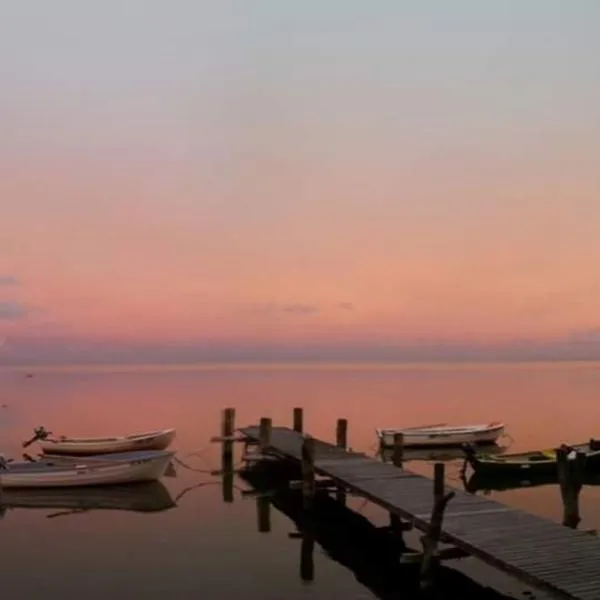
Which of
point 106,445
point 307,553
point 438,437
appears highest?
point 106,445

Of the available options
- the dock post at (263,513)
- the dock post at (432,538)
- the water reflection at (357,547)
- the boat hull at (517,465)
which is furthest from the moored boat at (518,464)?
the dock post at (432,538)

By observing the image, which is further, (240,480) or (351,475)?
(240,480)

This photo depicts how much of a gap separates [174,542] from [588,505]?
14.1 meters

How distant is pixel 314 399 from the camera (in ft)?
291

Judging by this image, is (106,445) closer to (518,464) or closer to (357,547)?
(518,464)

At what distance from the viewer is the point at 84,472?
27.3 m

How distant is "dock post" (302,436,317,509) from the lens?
2252 cm

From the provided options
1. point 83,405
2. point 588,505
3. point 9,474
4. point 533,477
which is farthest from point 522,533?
point 83,405

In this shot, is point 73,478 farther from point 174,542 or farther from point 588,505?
point 588,505

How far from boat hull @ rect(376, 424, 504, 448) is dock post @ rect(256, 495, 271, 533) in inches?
537

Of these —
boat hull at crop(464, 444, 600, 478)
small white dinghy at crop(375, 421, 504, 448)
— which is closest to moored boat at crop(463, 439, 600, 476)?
boat hull at crop(464, 444, 600, 478)

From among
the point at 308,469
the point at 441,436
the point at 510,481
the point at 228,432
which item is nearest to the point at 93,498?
the point at 228,432

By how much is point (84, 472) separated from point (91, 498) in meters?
1.05

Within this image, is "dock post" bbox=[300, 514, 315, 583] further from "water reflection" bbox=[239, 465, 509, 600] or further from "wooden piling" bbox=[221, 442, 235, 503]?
"wooden piling" bbox=[221, 442, 235, 503]
